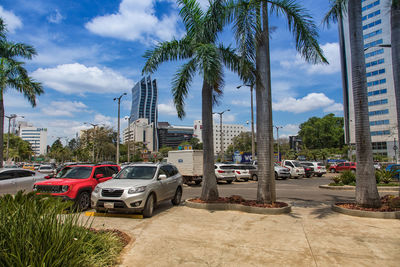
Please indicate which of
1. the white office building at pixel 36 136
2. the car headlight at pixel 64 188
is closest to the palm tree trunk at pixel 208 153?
the car headlight at pixel 64 188

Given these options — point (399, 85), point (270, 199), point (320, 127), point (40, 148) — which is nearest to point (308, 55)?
point (399, 85)

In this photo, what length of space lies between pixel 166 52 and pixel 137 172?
5062 mm

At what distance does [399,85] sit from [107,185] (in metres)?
10.9

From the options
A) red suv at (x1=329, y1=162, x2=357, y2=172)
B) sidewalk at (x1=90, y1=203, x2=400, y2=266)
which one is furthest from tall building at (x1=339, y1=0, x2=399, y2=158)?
sidewalk at (x1=90, y1=203, x2=400, y2=266)

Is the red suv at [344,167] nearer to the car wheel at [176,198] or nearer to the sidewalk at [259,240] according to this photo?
the car wheel at [176,198]

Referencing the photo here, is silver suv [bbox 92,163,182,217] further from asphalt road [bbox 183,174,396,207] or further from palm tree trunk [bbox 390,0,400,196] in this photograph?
palm tree trunk [bbox 390,0,400,196]

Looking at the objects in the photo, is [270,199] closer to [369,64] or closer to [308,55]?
[308,55]

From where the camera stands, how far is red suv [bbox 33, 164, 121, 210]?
361 inches

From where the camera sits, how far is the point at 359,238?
6145 mm

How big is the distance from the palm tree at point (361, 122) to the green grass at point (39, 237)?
8.18m

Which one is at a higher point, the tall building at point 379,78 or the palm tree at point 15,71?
the tall building at point 379,78

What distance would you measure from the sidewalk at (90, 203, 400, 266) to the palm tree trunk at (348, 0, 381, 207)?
3.43 ft

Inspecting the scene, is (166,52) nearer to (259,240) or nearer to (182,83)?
(182,83)

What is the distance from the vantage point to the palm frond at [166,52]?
11156mm
